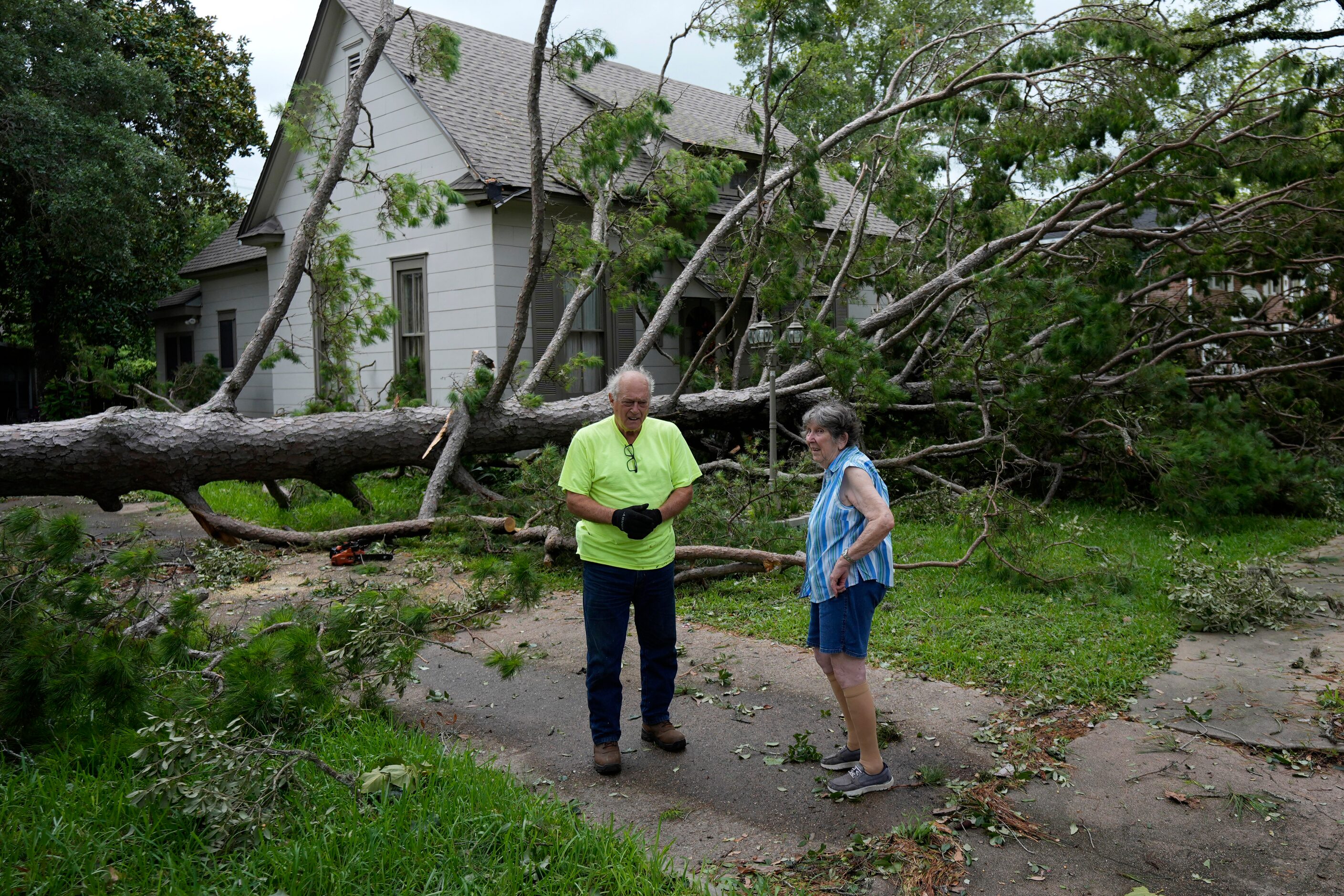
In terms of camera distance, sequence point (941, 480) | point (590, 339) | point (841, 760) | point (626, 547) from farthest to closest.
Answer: point (590, 339), point (941, 480), point (626, 547), point (841, 760)

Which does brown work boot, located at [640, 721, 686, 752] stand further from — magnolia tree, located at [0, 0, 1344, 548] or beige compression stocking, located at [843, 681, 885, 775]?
magnolia tree, located at [0, 0, 1344, 548]

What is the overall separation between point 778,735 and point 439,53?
718cm

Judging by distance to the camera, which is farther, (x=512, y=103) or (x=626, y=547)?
(x=512, y=103)

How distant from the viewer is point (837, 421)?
416 cm

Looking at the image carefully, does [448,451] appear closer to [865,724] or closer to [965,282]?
[965,282]

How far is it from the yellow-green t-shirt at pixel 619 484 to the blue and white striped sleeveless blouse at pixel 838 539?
2.26ft

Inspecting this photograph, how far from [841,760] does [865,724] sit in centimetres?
38

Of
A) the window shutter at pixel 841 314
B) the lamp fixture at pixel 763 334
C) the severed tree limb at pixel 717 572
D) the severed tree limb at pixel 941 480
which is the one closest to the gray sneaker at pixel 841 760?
the severed tree limb at pixel 717 572

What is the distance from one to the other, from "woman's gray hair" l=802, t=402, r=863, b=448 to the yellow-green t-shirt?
0.62 metres

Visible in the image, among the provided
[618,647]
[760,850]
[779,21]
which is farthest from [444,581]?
[779,21]

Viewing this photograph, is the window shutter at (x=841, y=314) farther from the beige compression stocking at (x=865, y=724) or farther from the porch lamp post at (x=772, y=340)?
the beige compression stocking at (x=865, y=724)

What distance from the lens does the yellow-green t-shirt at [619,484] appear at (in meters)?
4.43

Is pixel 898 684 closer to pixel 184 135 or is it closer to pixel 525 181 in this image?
pixel 525 181

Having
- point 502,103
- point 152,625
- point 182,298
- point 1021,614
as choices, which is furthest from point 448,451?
point 182,298
